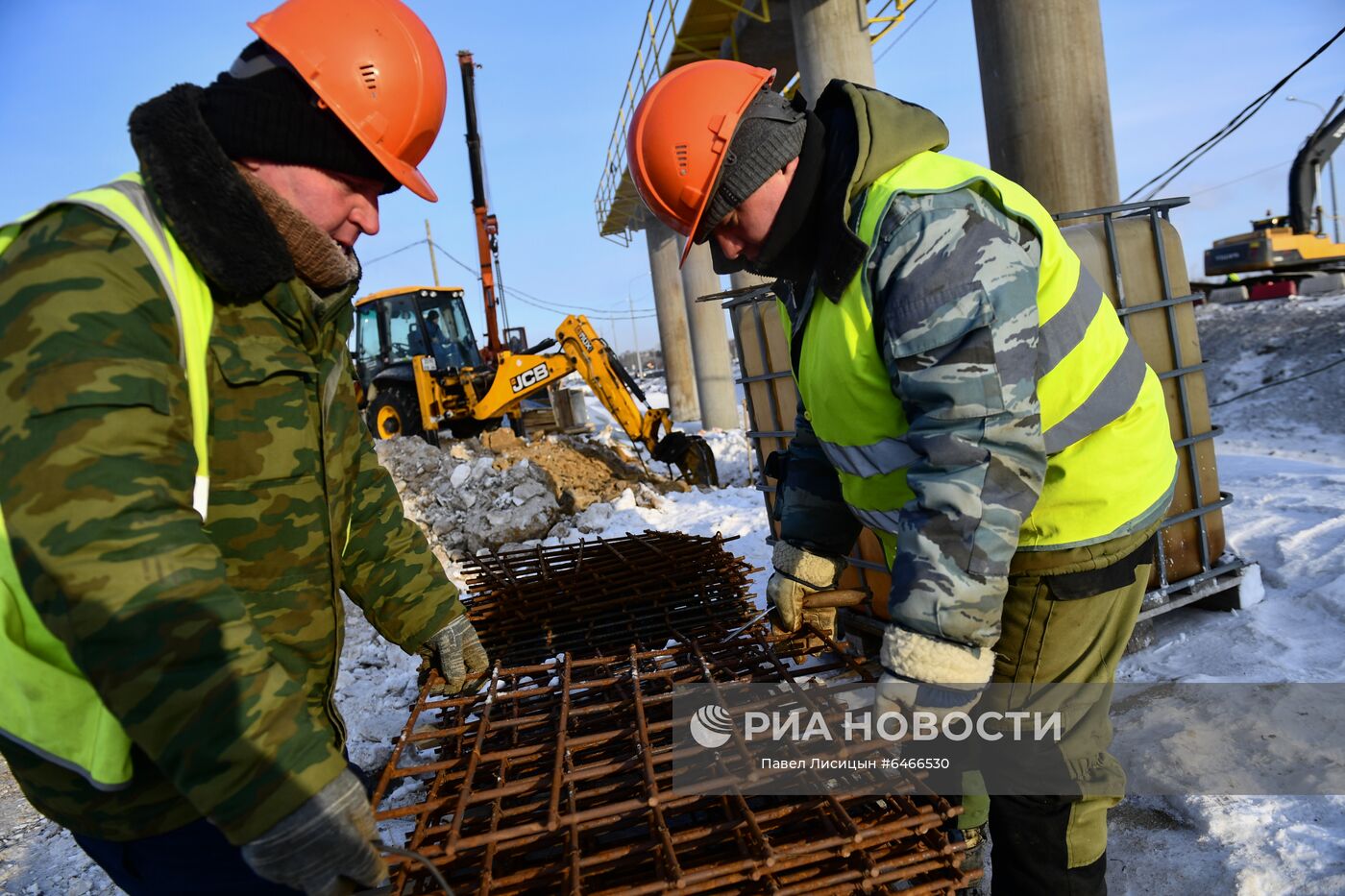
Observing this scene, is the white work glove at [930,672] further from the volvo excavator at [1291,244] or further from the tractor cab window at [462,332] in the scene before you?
the volvo excavator at [1291,244]

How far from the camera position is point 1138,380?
1.93 meters

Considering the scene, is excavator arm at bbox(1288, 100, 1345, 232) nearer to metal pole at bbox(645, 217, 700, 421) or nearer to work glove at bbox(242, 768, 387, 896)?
metal pole at bbox(645, 217, 700, 421)

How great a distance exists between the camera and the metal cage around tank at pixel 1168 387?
3.84 metres

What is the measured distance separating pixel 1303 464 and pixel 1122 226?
5.31 m

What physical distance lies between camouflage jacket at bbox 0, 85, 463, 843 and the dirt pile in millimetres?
5913

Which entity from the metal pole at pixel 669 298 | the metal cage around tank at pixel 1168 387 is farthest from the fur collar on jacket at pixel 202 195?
the metal pole at pixel 669 298

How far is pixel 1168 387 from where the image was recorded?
13.3 feet

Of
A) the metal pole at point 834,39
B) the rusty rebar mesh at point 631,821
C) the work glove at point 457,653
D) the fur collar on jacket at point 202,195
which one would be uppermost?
the metal pole at point 834,39

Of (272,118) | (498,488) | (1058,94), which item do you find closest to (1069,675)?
(272,118)

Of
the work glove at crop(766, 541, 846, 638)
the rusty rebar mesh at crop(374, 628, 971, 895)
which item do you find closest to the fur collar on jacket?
the rusty rebar mesh at crop(374, 628, 971, 895)

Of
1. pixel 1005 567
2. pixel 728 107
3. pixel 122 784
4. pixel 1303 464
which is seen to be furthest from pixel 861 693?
pixel 1303 464

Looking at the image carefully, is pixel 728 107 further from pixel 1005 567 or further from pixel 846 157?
pixel 1005 567

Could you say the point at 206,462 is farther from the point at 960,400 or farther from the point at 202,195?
the point at 960,400

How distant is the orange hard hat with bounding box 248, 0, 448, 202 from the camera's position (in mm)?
1623
